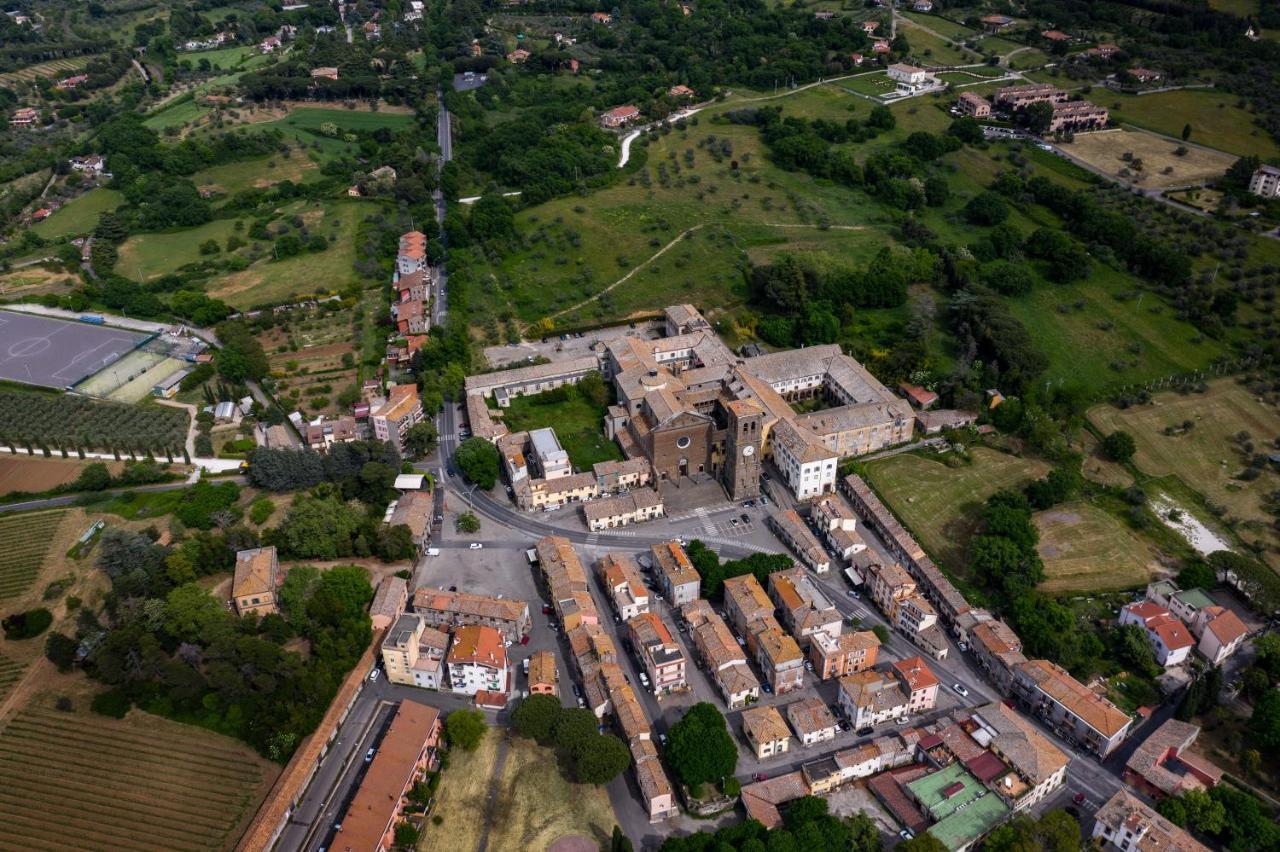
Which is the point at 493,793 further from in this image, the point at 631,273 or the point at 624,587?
the point at 631,273

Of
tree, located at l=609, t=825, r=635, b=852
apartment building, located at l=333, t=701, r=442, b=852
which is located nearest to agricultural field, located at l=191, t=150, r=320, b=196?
apartment building, located at l=333, t=701, r=442, b=852

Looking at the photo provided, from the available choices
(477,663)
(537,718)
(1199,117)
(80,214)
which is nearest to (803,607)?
(537,718)

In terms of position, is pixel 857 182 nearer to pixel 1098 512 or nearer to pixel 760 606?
pixel 1098 512

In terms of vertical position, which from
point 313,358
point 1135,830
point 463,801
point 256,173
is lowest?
point 463,801

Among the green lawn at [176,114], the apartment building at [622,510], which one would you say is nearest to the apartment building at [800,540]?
the apartment building at [622,510]

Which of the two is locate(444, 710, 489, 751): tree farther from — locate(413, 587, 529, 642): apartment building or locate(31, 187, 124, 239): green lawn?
locate(31, 187, 124, 239): green lawn
